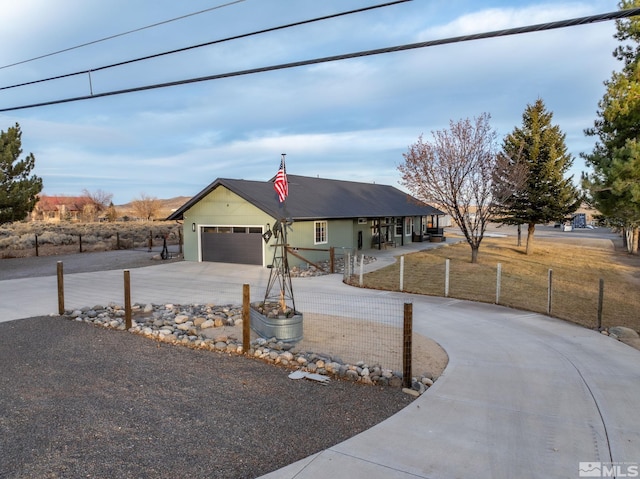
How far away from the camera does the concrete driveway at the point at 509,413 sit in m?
3.69

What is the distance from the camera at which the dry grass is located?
11.0 metres

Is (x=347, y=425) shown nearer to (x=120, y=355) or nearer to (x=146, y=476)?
(x=146, y=476)

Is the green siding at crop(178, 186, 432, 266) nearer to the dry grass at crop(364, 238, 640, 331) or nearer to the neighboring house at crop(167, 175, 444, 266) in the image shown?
the neighboring house at crop(167, 175, 444, 266)

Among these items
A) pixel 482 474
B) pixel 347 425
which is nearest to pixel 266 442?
pixel 347 425

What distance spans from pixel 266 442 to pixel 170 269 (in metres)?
15.5

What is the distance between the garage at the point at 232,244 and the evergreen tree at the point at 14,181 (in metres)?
8.51

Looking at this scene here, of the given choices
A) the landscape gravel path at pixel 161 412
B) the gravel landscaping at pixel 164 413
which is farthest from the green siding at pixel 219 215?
the gravel landscaping at pixel 164 413

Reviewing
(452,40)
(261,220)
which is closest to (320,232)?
(261,220)

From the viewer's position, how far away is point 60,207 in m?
69.6

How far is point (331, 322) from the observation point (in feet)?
30.2

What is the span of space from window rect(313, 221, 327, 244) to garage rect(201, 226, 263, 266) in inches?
120

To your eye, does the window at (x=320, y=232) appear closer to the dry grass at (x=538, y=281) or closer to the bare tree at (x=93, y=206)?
the dry grass at (x=538, y=281)

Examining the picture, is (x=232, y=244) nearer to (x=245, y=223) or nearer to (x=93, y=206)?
(x=245, y=223)

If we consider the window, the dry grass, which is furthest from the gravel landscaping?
the window
